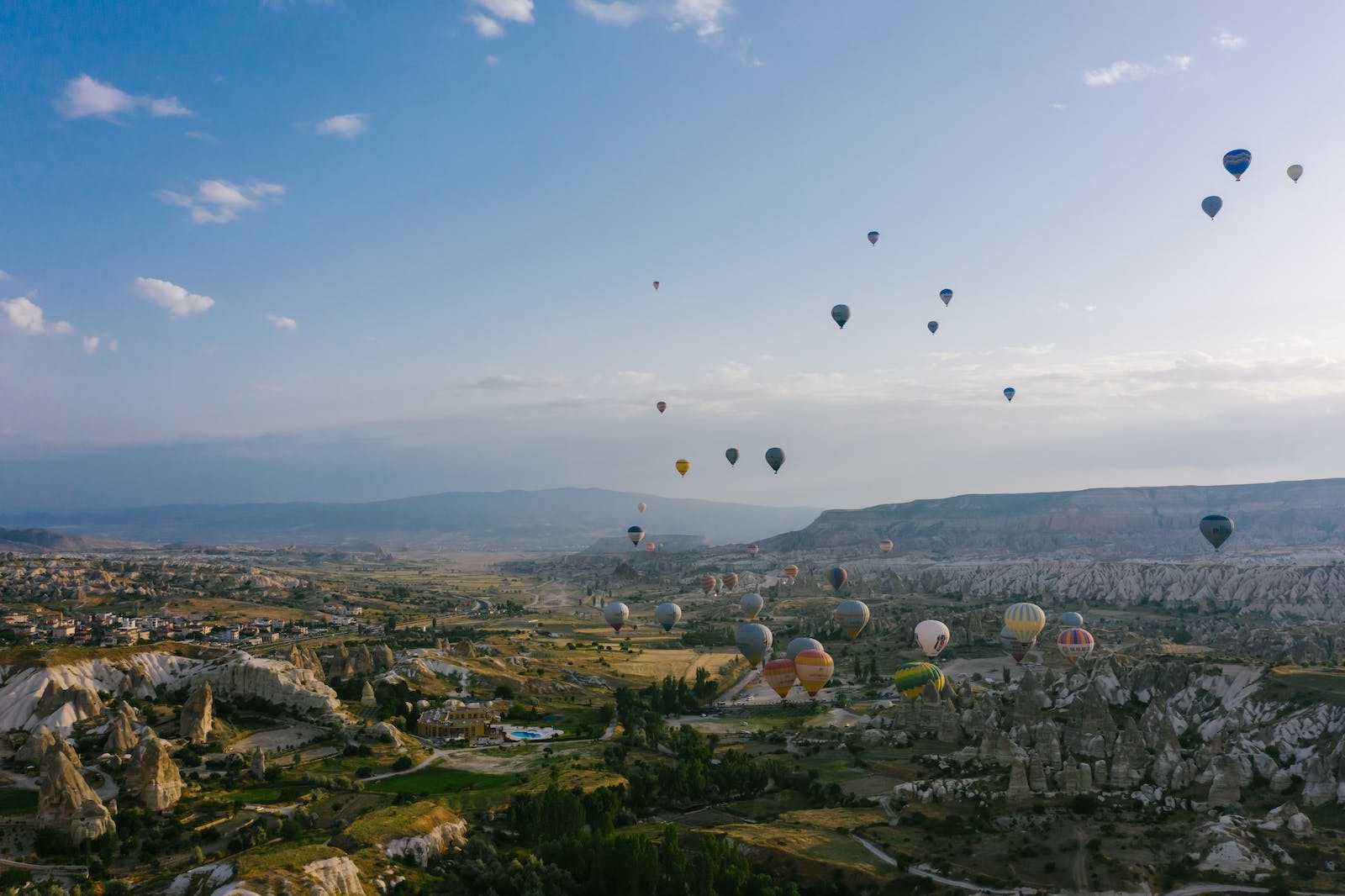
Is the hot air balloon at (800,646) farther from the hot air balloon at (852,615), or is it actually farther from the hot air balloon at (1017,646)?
the hot air balloon at (1017,646)

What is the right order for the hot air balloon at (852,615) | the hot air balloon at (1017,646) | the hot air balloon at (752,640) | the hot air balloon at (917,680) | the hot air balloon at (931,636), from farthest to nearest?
the hot air balloon at (852,615) < the hot air balloon at (931,636) < the hot air balloon at (1017,646) < the hot air balloon at (752,640) < the hot air balloon at (917,680)

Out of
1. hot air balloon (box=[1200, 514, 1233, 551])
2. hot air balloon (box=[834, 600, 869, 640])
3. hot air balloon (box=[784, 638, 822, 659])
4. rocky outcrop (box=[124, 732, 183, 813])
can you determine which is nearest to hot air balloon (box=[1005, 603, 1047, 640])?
hot air balloon (box=[834, 600, 869, 640])

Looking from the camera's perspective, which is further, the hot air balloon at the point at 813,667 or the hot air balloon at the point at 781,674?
the hot air balloon at the point at 781,674

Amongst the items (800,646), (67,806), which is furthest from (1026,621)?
(67,806)

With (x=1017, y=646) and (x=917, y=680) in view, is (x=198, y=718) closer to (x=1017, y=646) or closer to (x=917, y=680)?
(x=917, y=680)

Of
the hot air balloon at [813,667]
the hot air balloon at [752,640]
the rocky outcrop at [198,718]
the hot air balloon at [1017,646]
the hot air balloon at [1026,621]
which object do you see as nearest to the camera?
the rocky outcrop at [198,718]

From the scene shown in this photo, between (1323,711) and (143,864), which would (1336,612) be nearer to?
(1323,711)

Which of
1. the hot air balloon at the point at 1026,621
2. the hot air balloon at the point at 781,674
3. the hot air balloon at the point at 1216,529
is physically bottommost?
the hot air balloon at the point at 781,674

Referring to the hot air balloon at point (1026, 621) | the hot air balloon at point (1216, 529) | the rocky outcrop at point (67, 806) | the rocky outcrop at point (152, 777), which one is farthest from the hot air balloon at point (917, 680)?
the rocky outcrop at point (67, 806)
